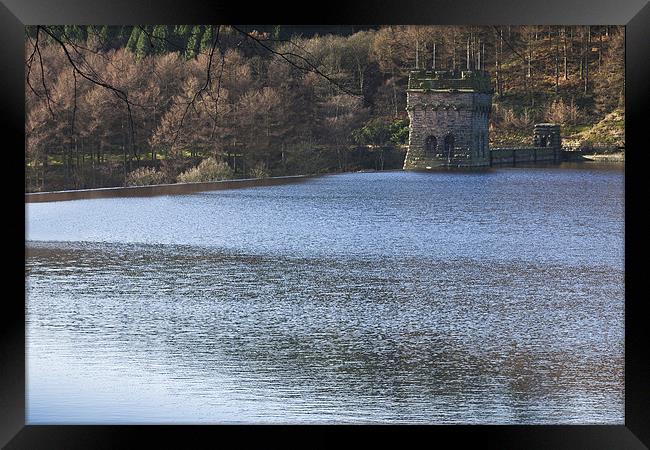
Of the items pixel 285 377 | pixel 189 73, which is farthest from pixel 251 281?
pixel 189 73

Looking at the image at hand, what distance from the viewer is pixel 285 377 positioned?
12.8 metres

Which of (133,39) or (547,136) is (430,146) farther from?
(133,39)

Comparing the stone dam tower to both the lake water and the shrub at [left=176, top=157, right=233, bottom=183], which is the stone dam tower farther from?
the shrub at [left=176, top=157, right=233, bottom=183]

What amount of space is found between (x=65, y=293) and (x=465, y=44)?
21.7m

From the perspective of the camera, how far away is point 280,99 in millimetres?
32812

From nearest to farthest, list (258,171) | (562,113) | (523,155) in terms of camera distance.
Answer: (258,171) → (562,113) → (523,155)

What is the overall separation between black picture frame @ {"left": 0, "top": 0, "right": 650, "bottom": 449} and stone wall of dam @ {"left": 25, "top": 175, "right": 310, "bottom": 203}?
25.8 m

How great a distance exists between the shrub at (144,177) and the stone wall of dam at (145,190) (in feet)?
0.97

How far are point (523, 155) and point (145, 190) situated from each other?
13.1 m

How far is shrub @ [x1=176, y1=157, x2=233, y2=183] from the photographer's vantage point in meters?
31.1

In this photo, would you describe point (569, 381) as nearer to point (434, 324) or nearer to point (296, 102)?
point (434, 324)

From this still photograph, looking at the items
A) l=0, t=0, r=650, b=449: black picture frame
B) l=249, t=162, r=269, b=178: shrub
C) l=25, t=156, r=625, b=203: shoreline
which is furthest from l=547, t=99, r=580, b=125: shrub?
l=0, t=0, r=650, b=449: black picture frame

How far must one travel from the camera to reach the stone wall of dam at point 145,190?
29.1 meters
